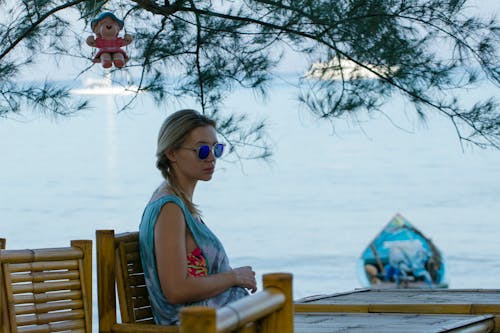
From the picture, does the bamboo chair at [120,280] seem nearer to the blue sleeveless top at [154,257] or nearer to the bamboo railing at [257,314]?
the blue sleeveless top at [154,257]

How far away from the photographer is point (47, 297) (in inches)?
112

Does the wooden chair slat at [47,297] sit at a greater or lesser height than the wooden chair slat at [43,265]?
lesser

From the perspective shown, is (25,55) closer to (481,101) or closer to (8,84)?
(8,84)

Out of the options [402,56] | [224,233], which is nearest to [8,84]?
[402,56]

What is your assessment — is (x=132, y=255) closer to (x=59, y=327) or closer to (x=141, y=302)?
(x=141, y=302)

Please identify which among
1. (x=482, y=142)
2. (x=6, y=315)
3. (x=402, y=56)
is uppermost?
(x=402, y=56)

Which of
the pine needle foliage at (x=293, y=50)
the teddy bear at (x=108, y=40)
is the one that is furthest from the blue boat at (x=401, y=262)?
the teddy bear at (x=108, y=40)

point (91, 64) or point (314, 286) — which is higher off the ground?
point (91, 64)

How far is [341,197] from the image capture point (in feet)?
61.1

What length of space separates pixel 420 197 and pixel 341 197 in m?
1.24

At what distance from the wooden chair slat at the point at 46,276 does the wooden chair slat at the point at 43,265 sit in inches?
0.4

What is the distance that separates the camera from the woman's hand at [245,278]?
2799mm

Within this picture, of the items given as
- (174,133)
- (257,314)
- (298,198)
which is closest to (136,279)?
(174,133)

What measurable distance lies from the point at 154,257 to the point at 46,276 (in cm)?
27
